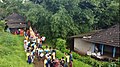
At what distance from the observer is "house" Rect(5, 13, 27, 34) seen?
118ft

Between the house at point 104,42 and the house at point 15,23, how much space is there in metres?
13.2

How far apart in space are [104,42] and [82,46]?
377 centimetres

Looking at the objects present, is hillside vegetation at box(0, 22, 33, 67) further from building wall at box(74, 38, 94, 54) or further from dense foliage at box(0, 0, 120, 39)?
building wall at box(74, 38, 94, 54)

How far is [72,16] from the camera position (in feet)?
92.9

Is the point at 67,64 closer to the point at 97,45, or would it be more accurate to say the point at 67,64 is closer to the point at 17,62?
the point at 17,62

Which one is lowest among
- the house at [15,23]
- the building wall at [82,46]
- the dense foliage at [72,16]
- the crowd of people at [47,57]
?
the building wall at [82,46]

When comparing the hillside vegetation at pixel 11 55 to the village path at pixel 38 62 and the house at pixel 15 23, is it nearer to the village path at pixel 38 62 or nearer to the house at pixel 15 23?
the village path at pixel 38 62

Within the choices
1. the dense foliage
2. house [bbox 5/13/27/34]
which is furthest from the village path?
house [bbox 5/13/27/34]

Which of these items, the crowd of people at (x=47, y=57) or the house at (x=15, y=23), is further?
the house at (x=15, y=23)

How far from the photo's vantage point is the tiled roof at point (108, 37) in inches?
879

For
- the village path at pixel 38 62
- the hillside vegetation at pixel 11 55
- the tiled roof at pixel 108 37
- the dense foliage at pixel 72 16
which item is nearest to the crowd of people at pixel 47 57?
the village path at pixel 38 62

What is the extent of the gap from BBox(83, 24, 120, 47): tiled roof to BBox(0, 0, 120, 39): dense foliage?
11.8 feet

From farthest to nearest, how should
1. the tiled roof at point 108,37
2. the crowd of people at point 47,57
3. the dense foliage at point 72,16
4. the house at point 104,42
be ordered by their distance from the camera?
the dense foliage at point 72,16
the house at point 104,42
the tiled roof at point 108,37
the crowd of people at point 47,57

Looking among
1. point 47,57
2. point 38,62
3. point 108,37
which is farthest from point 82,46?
point 47,57
